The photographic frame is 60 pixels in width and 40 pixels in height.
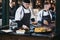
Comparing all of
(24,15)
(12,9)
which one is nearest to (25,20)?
(24,15)

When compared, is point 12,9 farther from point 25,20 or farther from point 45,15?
point 45,15

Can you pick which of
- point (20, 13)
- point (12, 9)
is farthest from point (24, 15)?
point (12, 9)

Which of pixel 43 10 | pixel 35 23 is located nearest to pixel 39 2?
pixel 43 10

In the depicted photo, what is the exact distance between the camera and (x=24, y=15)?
2920mm

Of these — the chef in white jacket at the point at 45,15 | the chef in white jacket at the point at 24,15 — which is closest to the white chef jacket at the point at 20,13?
the chef in white jacket at the point at 24,15

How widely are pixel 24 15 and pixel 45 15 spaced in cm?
32

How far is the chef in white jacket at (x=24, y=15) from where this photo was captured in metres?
2.89

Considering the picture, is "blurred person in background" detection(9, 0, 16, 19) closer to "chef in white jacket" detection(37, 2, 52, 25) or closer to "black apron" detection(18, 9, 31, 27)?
"black apron" detection(18, 9, 31, 27)

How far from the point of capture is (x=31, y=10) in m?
2.88

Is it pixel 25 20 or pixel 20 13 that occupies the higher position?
pixel 20 13

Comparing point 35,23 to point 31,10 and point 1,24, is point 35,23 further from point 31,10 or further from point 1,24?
point 1,24

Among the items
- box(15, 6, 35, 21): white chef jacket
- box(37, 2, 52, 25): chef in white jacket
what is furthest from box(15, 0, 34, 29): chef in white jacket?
box(37, 2, 52, 25): chef in white jacket

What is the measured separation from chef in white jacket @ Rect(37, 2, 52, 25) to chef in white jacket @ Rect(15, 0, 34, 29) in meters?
0.12

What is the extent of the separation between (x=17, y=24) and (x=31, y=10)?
31 cm
